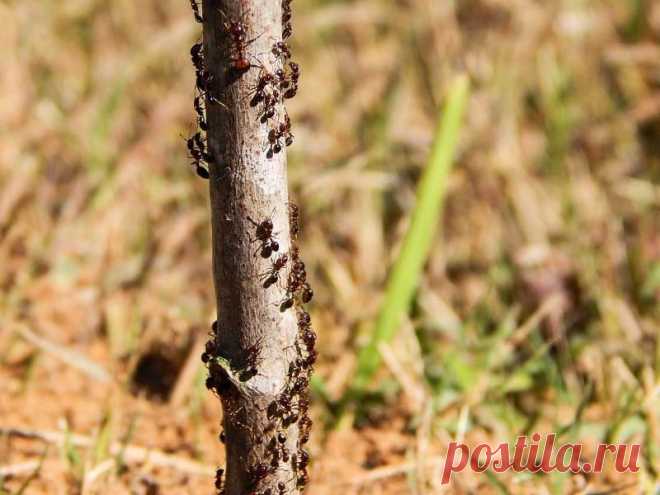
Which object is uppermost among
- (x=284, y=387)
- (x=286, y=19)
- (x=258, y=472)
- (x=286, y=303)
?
(x=286, y=19)

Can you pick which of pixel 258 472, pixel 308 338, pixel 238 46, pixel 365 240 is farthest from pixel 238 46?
pixel 365 240

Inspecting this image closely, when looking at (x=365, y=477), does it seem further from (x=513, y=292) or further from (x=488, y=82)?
(x=488, y=82)

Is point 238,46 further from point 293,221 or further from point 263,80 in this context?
point 293,221

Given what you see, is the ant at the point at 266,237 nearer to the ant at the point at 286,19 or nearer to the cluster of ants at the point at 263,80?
the cluster of ants at the point at 263,80

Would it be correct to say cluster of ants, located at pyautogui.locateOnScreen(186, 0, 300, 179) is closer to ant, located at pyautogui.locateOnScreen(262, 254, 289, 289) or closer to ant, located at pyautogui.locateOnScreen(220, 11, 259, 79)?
ant, located at pyautogui.locateOnScreen(220, 11, 259, 79)


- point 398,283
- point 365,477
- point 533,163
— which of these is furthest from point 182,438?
point 533,163

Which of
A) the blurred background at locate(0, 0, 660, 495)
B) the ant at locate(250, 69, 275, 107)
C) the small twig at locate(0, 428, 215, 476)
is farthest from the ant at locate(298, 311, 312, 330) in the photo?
the small twig at locate(0, 428, 215, 476)

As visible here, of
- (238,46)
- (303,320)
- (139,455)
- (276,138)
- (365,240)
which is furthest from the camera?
(365,240)
